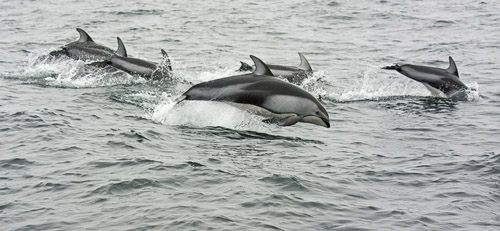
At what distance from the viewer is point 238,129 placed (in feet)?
45.0

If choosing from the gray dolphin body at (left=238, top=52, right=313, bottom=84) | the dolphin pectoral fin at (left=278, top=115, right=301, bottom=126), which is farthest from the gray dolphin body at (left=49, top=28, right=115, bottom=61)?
the dolphin pectoral fin at (left=278, top=115, right=301, bottom=126)

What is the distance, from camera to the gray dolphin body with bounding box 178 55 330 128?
40.2 ft

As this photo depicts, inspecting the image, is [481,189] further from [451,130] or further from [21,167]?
[21,167]

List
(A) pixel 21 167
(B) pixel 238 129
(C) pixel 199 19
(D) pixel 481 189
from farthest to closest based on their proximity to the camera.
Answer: (C) pixel 199 19
(B) pixel 238 129
(A) pixel 21 167
(D) pixel 481 189

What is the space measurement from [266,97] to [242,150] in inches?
40.2

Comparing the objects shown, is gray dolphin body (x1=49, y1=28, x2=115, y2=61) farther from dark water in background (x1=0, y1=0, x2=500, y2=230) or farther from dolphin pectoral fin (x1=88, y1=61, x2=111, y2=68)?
dolphin pectoral fin (x1=88, y1=61, x2=111, y2=68)

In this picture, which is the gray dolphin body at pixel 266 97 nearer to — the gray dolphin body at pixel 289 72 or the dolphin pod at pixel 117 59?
the gray dolphin body at pixel 289 72

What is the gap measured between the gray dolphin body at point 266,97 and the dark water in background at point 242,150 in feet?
1.96

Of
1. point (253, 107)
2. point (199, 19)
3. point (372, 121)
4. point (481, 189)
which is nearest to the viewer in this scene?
point (481, 189)

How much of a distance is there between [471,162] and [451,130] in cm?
241

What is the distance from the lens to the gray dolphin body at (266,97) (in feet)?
40.2

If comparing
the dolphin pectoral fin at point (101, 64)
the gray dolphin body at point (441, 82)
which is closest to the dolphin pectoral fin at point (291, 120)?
the gray dolphin body at point (441, 82)

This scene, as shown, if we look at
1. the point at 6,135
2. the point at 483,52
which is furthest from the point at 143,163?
the point at 483,52

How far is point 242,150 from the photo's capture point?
12.2m
